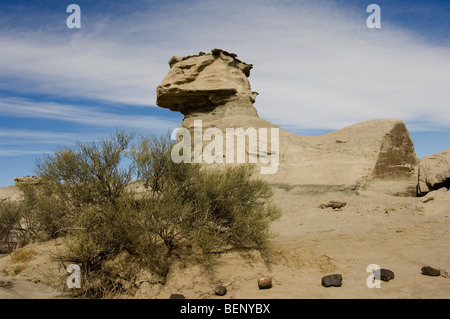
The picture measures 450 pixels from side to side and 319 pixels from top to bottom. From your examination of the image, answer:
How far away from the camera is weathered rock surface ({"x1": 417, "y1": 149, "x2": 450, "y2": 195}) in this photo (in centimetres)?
1203

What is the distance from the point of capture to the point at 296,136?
18.7m

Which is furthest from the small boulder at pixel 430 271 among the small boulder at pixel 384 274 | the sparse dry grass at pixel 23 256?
the sparse dry grass at pixel 23 256

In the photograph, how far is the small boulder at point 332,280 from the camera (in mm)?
6945

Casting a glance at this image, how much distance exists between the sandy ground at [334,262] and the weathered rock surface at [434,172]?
661 millimetres

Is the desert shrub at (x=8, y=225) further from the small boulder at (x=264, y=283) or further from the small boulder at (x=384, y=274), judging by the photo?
the small boulder at (x=384, y=274)

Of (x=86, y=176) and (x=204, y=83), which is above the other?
(x=204, y=83)

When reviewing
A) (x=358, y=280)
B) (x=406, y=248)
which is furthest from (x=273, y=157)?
(x=358, y=280)

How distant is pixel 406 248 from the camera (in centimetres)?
880

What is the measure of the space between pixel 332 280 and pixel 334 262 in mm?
1384

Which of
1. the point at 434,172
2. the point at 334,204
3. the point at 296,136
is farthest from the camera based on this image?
the point at 296,136

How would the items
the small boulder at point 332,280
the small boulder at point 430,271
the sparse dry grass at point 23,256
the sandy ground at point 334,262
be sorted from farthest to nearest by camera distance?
1. the sparse dry grass at point 23,256
2. the small boulder at point 430,271
3. the small boulder at point 332,280
4. the sandy ground at point 334,262

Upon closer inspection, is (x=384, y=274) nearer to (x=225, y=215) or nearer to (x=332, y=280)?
(x=332, y=280)

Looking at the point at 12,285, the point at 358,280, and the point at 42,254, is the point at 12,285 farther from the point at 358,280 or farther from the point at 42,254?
the point at 358,280

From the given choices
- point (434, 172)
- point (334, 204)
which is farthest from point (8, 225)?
point (434, 172)
